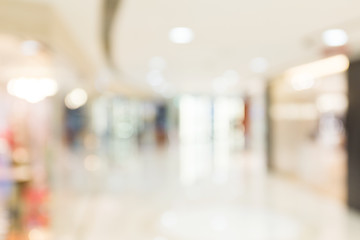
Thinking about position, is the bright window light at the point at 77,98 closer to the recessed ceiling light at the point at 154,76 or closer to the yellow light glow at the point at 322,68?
the recessed ceiling light at the point at 154,76

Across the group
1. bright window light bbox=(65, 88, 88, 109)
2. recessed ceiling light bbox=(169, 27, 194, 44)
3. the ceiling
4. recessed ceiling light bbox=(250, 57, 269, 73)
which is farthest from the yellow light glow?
bright window light bbox=(65, 88, 88, 109)

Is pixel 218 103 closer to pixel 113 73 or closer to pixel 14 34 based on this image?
pixel 113 73

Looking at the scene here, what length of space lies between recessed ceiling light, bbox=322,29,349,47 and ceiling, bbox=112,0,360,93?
0.34ft

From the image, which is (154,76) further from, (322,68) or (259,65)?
(322,68)

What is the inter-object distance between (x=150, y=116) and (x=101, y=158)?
27.7 ft

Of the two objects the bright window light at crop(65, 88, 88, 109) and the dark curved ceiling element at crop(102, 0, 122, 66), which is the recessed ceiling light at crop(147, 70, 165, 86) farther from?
the dark curved ceiling element at crop(102, 0, 122, 66)

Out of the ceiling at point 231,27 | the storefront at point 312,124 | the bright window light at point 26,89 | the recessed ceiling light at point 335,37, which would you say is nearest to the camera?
the ceiling at point 231,27

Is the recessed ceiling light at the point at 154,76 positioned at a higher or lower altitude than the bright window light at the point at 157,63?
higher

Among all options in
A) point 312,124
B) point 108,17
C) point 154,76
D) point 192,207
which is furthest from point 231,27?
point 154,76

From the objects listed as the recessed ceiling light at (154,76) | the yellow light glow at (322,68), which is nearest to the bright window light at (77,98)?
the recessed ceiling light at (154,76)

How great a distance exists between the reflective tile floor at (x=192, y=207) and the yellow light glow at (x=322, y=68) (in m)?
2.81

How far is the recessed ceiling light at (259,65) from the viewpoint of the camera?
8400mm

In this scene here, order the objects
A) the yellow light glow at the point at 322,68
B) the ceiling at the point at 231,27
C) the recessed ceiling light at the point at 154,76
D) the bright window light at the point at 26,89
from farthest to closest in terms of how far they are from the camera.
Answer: the recessed ceiling light at the point at 154,76
the yellow light glow at the point at 322,68
the bright window light at the point at 26,89
the ceiling at the point at 231,27

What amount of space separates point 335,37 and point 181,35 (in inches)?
93.8
